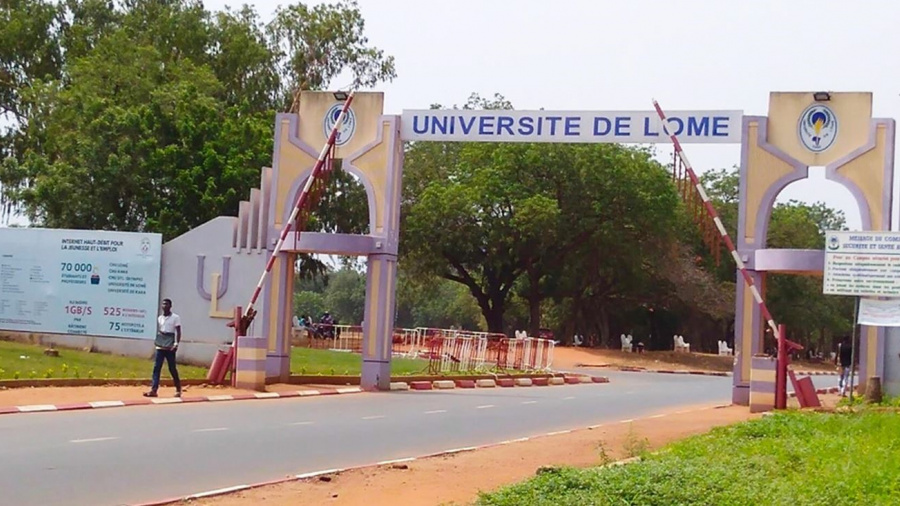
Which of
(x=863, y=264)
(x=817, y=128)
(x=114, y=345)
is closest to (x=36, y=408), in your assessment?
(x=114, y=345)

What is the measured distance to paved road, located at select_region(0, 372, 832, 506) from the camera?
37.0 feet

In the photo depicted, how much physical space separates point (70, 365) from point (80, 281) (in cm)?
350

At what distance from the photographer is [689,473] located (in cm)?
1005

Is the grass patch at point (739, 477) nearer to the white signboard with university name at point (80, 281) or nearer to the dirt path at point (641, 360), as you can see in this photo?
the white signboard with university name at point (80, 281)

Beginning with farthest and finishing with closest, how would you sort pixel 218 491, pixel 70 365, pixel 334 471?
pixel 70 365
pixel 334 471
pixel 218 491

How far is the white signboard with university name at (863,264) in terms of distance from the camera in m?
22.1

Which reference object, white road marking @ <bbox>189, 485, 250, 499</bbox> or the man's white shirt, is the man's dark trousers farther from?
white road marking @ <bbox>189, 485, 250, 499</bbox>

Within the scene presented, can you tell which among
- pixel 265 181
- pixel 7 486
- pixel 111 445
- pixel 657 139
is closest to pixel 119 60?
pixel 265 181

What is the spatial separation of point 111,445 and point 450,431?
5.97 metres

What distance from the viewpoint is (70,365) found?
2497cm

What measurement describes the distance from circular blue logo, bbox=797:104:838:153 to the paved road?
6487 mm

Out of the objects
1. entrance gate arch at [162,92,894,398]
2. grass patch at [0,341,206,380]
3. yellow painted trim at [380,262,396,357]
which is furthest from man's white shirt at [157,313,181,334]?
yellow painted trim at [380,262,396,357]

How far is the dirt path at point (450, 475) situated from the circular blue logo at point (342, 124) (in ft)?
37.1

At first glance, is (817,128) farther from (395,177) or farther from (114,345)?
(114,345)
